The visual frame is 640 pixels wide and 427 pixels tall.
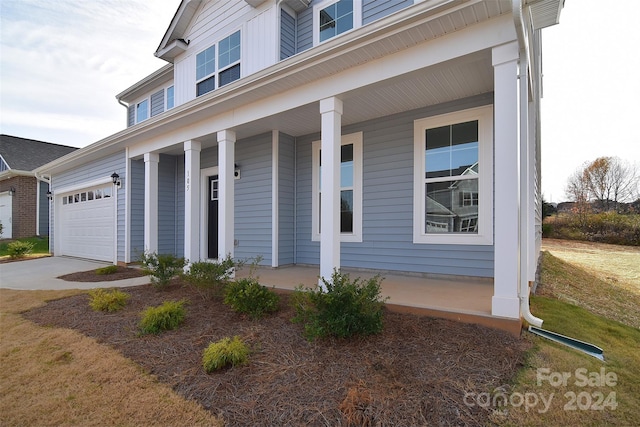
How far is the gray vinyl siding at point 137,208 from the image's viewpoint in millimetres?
8542

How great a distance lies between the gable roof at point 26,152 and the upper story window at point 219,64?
14546 mm

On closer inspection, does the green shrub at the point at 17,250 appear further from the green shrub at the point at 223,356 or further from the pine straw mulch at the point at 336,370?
the green shrub at the point at 223,356

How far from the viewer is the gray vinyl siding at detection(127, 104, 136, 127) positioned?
11.5 metres

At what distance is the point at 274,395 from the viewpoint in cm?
233

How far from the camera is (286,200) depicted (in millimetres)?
7094

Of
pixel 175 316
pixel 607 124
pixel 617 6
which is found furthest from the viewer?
pixel 607 124

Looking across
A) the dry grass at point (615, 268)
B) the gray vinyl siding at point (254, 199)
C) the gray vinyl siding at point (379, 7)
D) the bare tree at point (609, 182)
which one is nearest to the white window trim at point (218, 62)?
the gray vinyl siding at point (254, 199)

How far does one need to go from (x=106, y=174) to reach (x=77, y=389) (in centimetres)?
833

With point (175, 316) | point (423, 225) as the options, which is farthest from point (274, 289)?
point (423, 225)

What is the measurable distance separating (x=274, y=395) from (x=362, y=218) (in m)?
4.22

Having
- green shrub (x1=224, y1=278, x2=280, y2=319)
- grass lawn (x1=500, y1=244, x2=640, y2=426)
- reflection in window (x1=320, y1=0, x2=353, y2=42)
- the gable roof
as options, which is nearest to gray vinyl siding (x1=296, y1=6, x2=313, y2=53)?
reflection in window (x1=320, y1=0, x2=353, y2=42)

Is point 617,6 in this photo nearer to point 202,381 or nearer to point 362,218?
point 362,218

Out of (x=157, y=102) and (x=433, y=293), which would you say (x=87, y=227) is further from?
(x=433, y=293)

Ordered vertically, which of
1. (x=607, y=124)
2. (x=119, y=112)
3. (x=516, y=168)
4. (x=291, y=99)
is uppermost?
(x=607, y=124)
